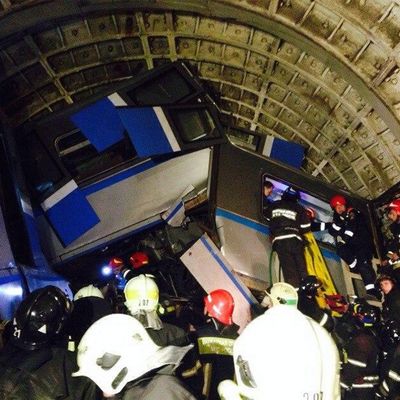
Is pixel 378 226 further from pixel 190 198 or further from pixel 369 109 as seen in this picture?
pixel 190 198

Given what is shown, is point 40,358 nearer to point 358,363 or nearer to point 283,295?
point 283,295

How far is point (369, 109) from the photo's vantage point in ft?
23.1

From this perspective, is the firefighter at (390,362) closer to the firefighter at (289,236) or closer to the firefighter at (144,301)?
the firefighter at (289,236)

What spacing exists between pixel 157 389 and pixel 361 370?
10.3ft

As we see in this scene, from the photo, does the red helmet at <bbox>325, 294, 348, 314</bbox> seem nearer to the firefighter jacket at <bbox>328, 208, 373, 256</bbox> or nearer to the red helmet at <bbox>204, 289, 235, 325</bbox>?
the firefighter jacket at <bbox>328, 208, 373, 256</bbox>

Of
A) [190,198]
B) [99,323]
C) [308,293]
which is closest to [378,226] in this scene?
[308,293]

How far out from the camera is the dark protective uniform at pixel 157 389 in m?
2.07

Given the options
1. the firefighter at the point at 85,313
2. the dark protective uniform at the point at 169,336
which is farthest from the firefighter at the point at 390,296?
the firefighter at the point at 85,313

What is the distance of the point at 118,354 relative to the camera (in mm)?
2275

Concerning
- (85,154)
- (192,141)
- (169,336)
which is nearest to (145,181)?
(192,141)

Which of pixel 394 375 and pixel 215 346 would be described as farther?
pixel 394 375

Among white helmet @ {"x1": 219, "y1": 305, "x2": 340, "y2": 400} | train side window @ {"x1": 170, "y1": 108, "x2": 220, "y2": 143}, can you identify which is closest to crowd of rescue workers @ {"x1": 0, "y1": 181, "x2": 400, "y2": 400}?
white helmet @ {"x1": 219, "y1": 305, "x2": 340, "y2": 400}

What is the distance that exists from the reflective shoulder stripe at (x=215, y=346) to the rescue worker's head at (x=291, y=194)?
3.28 m

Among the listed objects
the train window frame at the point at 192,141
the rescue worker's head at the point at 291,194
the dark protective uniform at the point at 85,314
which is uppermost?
the train window frame at the point at 192,141
